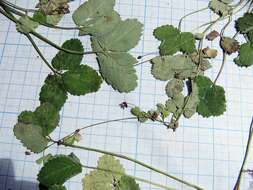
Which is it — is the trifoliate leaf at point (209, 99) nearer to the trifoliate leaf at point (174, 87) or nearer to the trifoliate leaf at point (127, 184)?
the trifoliate leaf at point (174, 87)

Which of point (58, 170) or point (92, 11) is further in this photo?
point (92, 11)

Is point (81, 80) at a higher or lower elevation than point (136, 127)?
higher

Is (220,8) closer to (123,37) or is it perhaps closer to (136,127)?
(123,37)

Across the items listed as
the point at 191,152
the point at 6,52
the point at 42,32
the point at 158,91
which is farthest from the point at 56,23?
the point at 191,152

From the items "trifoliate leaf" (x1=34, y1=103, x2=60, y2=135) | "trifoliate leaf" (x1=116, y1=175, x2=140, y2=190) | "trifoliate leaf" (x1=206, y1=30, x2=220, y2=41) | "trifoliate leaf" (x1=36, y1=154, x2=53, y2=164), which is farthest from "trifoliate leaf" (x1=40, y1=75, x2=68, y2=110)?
"trifoliate leaf" (x1=206, y1=30, x2=220, y2=41)

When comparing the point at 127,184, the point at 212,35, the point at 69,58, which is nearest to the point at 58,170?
the point at 127,184

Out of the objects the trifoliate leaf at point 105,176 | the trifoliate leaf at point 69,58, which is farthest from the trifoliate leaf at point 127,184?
the trifoliate leaf at point 69,58
